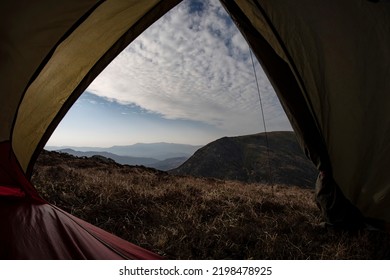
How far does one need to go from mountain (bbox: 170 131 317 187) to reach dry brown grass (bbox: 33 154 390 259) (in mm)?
22728

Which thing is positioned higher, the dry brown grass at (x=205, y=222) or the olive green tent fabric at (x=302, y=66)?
the olive green tent fabric at (x=302, y=66)

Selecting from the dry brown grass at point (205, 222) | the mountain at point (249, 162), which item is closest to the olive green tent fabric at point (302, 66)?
the dry brown grass at point (205, 222)

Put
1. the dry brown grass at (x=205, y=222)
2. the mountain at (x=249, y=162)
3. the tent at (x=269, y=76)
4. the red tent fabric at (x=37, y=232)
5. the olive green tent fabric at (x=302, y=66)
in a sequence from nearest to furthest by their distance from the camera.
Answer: the red tent fabric at (x=37, y=232)
the tent at (x=269, y=76)
the olive green tent fabric at (x=302, y=66)
the dry brown grass at (x=205, y=222)
the mountain at (x=249, y=162)

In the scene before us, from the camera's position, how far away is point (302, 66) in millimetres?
3189

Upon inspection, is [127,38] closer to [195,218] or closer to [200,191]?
[195,218]

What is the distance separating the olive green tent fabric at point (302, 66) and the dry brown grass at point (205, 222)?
67cm

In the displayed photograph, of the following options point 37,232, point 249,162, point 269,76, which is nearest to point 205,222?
point 269,76

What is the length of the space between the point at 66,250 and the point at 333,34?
10.7 ft

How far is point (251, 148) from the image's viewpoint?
58031 mm

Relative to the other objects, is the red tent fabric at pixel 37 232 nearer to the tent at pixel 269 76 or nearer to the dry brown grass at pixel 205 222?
the tent at pixel 269 76

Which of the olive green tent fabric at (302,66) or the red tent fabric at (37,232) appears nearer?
the red tent fabric at (37,232)

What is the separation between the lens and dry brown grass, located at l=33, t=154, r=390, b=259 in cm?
314

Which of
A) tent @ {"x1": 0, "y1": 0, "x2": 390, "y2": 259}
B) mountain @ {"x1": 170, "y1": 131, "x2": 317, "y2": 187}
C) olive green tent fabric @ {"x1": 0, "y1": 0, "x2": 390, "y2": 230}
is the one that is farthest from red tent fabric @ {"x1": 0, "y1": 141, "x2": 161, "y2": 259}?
mountain @ {"x1": 170, "y1": 131, "x2": 317, "y2": 187}

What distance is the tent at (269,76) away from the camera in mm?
2293
